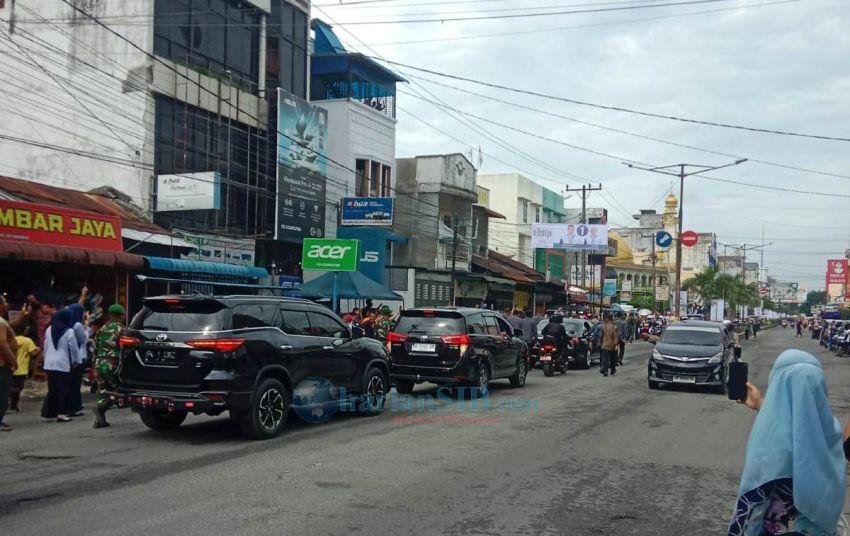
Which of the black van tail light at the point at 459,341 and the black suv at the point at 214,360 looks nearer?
the black suv at the point at 214,360

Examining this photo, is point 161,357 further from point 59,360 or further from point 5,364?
point 59,360

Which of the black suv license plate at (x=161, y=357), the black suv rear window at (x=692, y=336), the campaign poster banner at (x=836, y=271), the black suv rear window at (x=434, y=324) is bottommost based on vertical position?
the black suv rear window at (x=692, y=336)

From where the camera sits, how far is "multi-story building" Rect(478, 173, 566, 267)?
54.3 metres

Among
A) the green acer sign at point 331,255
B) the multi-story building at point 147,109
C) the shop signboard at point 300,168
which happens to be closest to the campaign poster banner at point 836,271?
the shop signboard at point 300,168

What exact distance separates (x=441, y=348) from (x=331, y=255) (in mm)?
8052

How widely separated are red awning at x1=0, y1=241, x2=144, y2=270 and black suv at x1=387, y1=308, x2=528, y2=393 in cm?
667

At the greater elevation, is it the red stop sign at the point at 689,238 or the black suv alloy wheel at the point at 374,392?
the red stop sign at the point at 689,238

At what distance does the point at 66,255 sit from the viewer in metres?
15.6

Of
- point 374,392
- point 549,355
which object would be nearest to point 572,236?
point 549,355

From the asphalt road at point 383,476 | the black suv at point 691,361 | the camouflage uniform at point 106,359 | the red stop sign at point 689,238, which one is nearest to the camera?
the asphalt road at point 383,476

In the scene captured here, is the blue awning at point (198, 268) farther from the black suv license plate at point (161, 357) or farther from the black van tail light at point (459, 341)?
the black suv license plate at point (161, 357)

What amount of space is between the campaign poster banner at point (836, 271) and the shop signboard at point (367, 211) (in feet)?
305

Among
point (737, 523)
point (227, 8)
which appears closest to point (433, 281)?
point (227, 8)

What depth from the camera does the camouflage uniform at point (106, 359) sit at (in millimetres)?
10352
